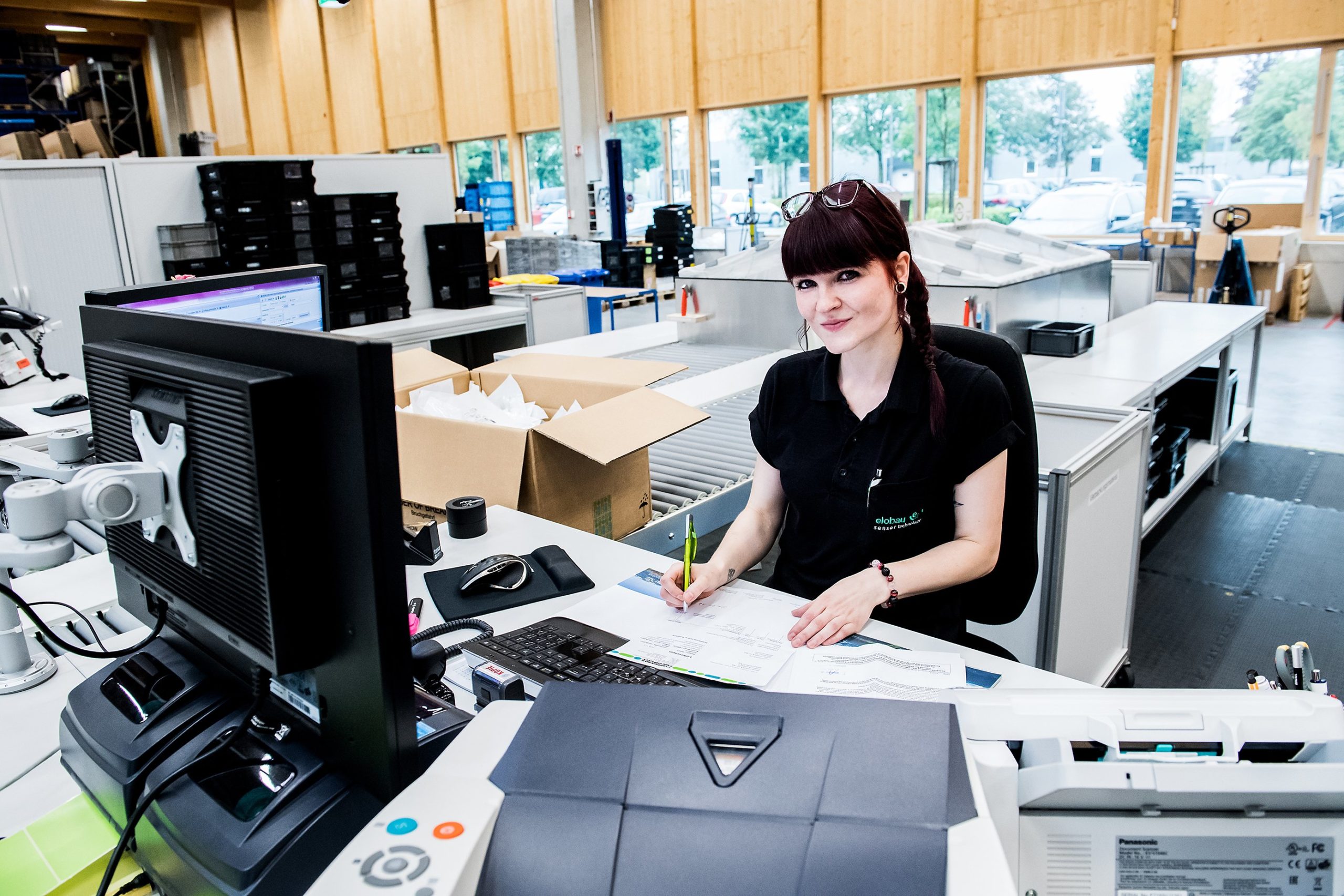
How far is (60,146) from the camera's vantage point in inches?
212

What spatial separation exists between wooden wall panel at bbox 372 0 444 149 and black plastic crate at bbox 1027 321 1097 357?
11319 mm

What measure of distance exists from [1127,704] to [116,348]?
3.15 ft

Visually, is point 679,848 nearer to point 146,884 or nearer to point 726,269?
point 146,884

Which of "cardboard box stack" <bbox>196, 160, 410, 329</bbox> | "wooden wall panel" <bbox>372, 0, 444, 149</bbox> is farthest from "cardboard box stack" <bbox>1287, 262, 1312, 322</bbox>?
"wooden wall panel" <bbox>372, 0, 444, 149</bbox>

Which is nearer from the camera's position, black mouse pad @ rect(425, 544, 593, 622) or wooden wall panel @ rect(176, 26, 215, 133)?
black mouse pad @ rect(425, 544, 593, 622)

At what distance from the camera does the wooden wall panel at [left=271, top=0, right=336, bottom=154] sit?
13953mm

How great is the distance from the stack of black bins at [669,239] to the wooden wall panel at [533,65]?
2.82 m

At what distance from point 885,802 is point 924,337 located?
974 mm

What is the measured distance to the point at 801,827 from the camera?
1.93ft

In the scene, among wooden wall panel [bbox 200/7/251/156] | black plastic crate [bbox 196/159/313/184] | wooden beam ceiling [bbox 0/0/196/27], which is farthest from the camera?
wooden wall panel [bbox 200/7/251/156]

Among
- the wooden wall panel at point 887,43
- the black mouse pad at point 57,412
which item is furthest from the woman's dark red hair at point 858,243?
the wooden wall panel at point 887,43

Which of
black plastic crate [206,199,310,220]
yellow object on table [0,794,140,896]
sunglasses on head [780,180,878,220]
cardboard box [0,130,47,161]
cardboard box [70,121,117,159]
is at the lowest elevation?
yellow object on table [0,794,140,896]

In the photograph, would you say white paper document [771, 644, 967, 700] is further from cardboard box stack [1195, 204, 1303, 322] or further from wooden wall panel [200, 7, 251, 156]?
wooden wall panel [200, 7, 251, 156]

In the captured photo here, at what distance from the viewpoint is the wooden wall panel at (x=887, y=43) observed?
857cm
